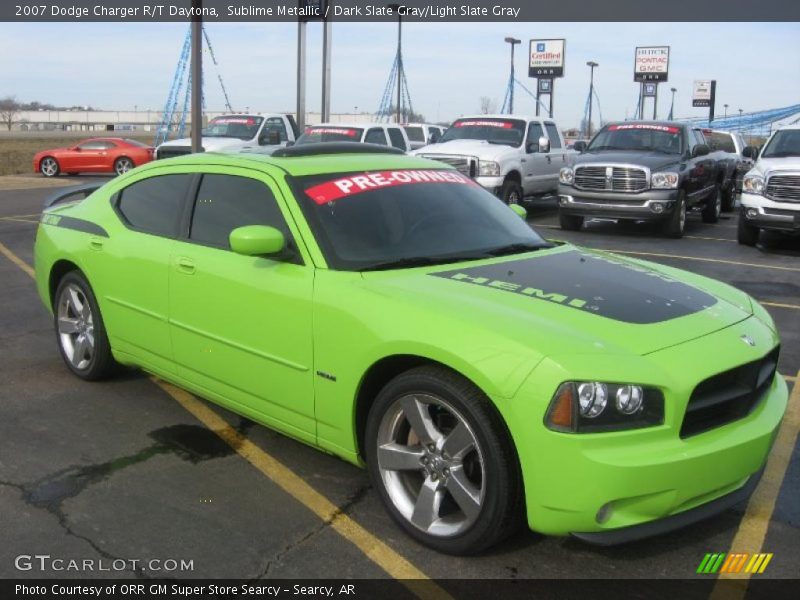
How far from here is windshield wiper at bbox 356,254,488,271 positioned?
3806 mm

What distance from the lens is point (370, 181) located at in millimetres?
4324

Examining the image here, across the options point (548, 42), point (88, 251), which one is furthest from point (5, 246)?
point (548, 42)

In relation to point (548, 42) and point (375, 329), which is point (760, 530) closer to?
point (375, 329)

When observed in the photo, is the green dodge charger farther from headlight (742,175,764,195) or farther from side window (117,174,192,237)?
headlight (742,175,764,195)

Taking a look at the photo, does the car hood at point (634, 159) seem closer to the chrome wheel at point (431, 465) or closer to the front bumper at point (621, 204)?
the front bumper at point (621, 204)

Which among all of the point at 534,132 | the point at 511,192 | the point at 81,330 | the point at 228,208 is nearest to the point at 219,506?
the point at 228,208

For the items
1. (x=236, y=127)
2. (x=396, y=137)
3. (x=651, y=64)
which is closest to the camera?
(x=396, y=137)

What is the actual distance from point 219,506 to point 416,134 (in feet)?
67.8

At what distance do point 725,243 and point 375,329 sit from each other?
1116cm

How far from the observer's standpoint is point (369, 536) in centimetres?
343

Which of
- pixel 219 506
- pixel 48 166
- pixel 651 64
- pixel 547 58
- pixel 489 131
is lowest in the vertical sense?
pixel 219 506

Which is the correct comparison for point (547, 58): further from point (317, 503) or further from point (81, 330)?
point (317, 503)

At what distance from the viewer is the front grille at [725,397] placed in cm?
303

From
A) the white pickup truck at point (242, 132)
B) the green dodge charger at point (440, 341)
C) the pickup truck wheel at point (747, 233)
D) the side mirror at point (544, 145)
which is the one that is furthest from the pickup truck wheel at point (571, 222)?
the green dodge charger at point (440, 341)
